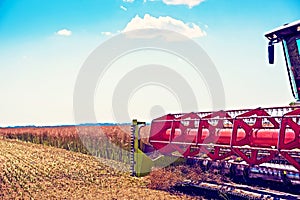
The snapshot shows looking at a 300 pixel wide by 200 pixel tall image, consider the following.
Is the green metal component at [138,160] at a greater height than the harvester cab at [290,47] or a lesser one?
lesser

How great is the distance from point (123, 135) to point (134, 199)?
24.0ft

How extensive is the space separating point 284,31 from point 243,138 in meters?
2.25

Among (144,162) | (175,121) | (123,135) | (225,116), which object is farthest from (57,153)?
(225,116)

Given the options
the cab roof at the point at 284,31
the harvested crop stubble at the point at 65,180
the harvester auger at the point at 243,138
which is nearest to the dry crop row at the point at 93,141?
the harvested crop stubble at the point at 65,180

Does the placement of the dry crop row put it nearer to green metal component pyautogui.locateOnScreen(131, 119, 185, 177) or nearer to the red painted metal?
green metal component pyautogui.locateOnScreen(131, 119, 185, 177)

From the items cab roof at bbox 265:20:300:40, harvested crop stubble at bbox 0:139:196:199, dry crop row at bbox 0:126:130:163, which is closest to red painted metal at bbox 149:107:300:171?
harvested crop stubble at bbox 0:139:196:199

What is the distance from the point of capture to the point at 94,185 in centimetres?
713

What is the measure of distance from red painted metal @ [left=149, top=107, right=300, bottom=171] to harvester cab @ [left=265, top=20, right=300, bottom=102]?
704 millimetres

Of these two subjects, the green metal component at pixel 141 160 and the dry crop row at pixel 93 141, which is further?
the dry crop row at pixel 93 141

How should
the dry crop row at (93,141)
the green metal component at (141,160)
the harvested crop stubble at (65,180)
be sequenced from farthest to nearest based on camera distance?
the dry crop row at (93,141) → the green metal component at (141,160) → the harvested crop stubble at (65,180)

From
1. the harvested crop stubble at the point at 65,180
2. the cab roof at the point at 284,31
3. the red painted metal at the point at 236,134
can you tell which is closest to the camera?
the red painted metal at the point at 236,134

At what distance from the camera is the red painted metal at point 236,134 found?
4996mm

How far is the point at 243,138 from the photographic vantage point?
19.0 feet

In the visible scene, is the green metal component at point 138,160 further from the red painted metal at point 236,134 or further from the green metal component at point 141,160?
the red painted metal at point 236,134
